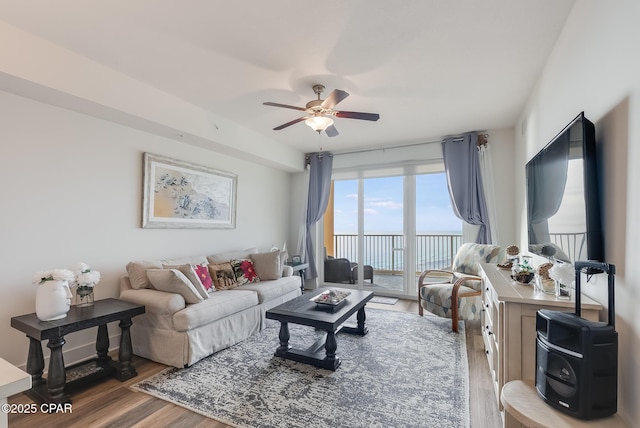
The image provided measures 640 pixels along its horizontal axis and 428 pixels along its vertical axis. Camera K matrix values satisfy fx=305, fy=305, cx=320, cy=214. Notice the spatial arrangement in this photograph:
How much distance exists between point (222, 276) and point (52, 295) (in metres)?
1.67

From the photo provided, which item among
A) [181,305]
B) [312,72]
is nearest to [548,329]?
[312,72]

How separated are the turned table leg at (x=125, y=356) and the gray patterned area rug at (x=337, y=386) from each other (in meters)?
0.19

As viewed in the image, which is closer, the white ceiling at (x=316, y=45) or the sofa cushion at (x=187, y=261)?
the white ceiling at (x=316, y=45)

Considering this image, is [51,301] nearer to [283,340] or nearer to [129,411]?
[129,411]

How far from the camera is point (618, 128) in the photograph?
141 centimetres

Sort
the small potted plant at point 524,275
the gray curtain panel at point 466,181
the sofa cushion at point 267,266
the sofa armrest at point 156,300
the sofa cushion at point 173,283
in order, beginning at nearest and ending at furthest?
1. the small potted plant at point 524,275
2. the sofa armrest at point 156,300
3. the sofa cushion at point 173,283
4. the sofa cushion at point 267,266
5. the gray curtain panel at point 466,181

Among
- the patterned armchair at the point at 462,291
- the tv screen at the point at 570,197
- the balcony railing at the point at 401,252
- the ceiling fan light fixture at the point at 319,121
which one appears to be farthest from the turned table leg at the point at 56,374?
the balcony railing at the point at 401,252

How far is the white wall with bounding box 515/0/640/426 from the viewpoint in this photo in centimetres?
125

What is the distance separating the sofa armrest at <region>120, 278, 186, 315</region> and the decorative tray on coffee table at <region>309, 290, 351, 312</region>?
124 cm

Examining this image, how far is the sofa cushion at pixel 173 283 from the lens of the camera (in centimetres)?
281

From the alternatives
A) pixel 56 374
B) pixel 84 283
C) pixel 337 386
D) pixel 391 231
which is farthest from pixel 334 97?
pixel 391 231

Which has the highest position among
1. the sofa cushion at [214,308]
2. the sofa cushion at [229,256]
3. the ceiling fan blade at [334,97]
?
the ceiling fan blade at [334,97]

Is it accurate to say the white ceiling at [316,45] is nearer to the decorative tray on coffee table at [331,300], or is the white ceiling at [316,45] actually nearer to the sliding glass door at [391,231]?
the sliding glass door at [391,231]

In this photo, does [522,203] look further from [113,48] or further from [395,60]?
[113,48]
